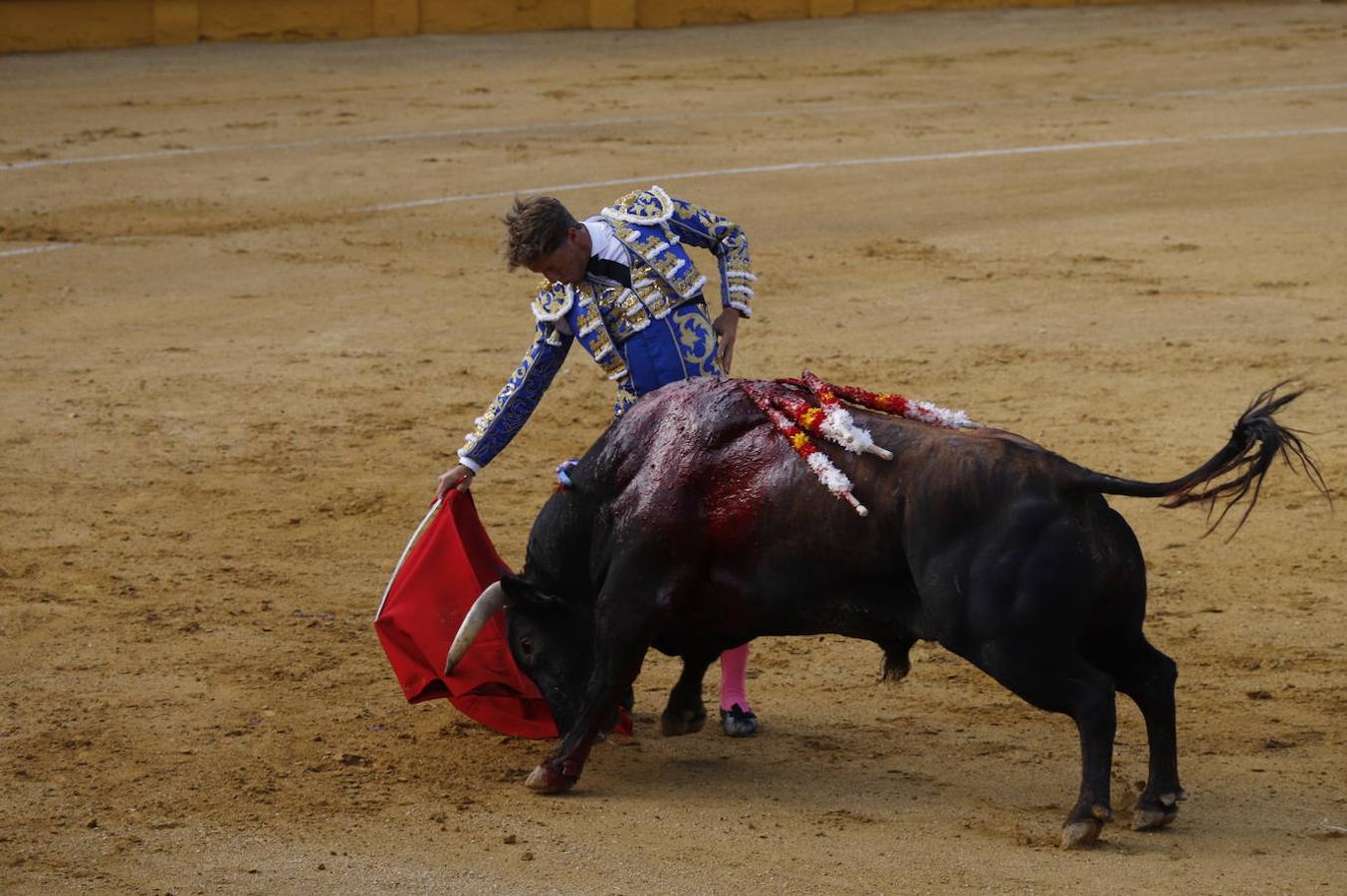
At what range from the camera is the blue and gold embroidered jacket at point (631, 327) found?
5.54 meters

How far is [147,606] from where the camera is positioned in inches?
268

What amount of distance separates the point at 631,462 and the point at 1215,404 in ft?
14.9

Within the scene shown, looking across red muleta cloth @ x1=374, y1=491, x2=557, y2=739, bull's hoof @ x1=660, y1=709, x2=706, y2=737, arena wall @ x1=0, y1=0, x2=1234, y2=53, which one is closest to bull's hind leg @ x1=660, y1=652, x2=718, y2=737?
bull's hoof @ x1=660, y1=709, x2=706, y2=737

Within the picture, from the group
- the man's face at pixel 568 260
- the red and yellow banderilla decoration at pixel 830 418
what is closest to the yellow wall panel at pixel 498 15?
the man's face at pixel 568 260

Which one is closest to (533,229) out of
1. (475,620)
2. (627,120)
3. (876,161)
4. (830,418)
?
(830,418)

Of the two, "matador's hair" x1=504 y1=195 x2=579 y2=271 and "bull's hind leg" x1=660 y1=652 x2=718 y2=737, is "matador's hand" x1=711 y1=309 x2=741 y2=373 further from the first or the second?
"bull's hind leg" x1=660 y1=652 x2=718 y2=737

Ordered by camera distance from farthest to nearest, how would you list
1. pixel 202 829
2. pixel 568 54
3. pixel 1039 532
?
pixel 568 54 → pixel 202 829 → pixel 1039 532

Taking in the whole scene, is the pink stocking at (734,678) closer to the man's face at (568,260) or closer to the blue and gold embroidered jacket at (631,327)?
the blue and gold embroidered jacket at (631,327)

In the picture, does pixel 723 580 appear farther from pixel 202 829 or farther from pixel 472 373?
pixel 472 373

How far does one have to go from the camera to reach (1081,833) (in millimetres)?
4742

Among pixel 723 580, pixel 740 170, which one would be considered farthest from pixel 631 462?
pixel 740 170

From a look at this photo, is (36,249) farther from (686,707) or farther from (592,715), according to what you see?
(592,715)

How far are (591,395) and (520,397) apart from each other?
12.5ft

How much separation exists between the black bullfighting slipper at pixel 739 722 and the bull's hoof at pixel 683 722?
73mm
